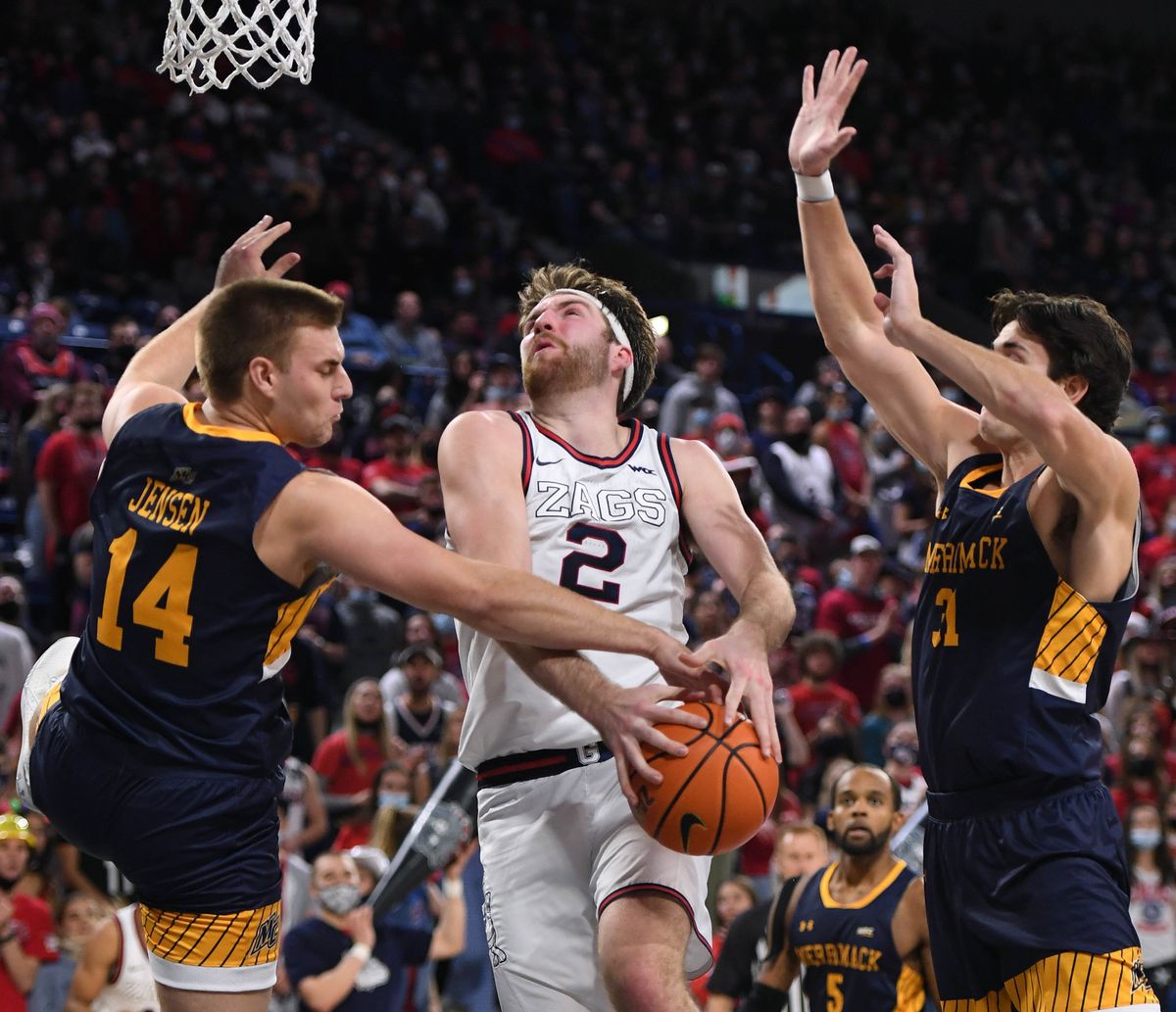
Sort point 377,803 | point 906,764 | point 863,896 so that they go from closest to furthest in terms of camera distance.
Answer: point 863,896 < point 377,803 < point 906,764

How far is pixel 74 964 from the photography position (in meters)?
8.15

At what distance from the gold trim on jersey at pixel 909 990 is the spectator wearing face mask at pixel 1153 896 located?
10.2 ft

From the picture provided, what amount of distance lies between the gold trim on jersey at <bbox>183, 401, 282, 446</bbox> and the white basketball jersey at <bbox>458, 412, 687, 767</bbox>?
0.75 metres

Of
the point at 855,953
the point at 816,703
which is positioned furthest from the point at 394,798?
the point at 855,953

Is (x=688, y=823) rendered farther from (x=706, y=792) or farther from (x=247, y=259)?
(x=247, y=259)

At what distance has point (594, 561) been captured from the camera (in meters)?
4.44

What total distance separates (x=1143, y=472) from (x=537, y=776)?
11163 mm

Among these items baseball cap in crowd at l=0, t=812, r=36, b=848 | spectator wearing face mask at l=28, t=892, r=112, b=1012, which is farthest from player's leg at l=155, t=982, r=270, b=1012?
baseball cap in crowd at l=0, t=812, r=36, b=848

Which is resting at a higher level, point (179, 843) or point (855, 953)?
point (179, 843)

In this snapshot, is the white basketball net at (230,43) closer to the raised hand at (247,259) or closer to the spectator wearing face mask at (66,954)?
the raised hand at (247,259)

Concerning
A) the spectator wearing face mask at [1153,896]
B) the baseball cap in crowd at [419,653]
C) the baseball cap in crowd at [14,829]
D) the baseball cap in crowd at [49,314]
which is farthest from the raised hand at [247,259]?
the baseball cap in crowd at [49,314]

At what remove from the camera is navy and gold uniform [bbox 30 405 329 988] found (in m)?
3.96

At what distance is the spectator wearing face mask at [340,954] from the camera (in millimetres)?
8250

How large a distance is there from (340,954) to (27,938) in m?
1.55
